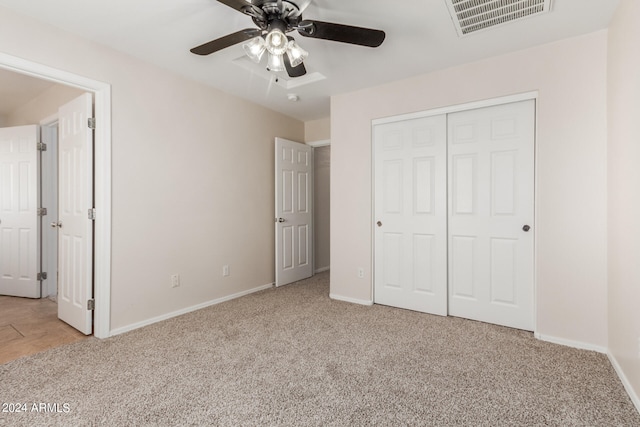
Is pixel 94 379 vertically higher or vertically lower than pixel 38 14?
lower

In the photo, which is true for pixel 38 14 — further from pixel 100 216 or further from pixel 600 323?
pixel 600 323

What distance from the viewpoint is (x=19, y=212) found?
3.76 metres

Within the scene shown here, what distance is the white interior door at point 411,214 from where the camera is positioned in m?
3.02

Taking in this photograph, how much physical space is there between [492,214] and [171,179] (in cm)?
300

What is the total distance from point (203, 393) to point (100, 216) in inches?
66.1

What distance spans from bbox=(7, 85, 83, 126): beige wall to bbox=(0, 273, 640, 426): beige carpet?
2.57 m

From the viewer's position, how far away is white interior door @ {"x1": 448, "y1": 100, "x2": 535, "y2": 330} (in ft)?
8.57

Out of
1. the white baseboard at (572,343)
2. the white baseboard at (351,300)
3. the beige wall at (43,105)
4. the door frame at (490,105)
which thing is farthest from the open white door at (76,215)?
the white baseboard at (572,343)

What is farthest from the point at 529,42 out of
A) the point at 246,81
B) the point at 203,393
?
the point at 203,393

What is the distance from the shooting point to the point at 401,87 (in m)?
3.17

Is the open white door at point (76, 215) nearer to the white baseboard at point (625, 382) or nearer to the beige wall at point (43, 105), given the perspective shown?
the beige wall at point (43, 105)

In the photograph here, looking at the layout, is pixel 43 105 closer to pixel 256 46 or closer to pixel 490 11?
pixel 256 46

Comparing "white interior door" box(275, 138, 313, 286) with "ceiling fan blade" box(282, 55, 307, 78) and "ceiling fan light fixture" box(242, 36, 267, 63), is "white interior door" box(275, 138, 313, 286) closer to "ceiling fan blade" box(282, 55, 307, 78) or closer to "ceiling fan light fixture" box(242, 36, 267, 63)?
"ceiling fan blade" box(282, 55, 307, 78)

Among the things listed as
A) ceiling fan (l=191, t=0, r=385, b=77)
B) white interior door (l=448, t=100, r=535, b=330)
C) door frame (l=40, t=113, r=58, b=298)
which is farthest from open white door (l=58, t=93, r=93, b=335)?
white interior door (l=448, t=100, r=535, b=330)
